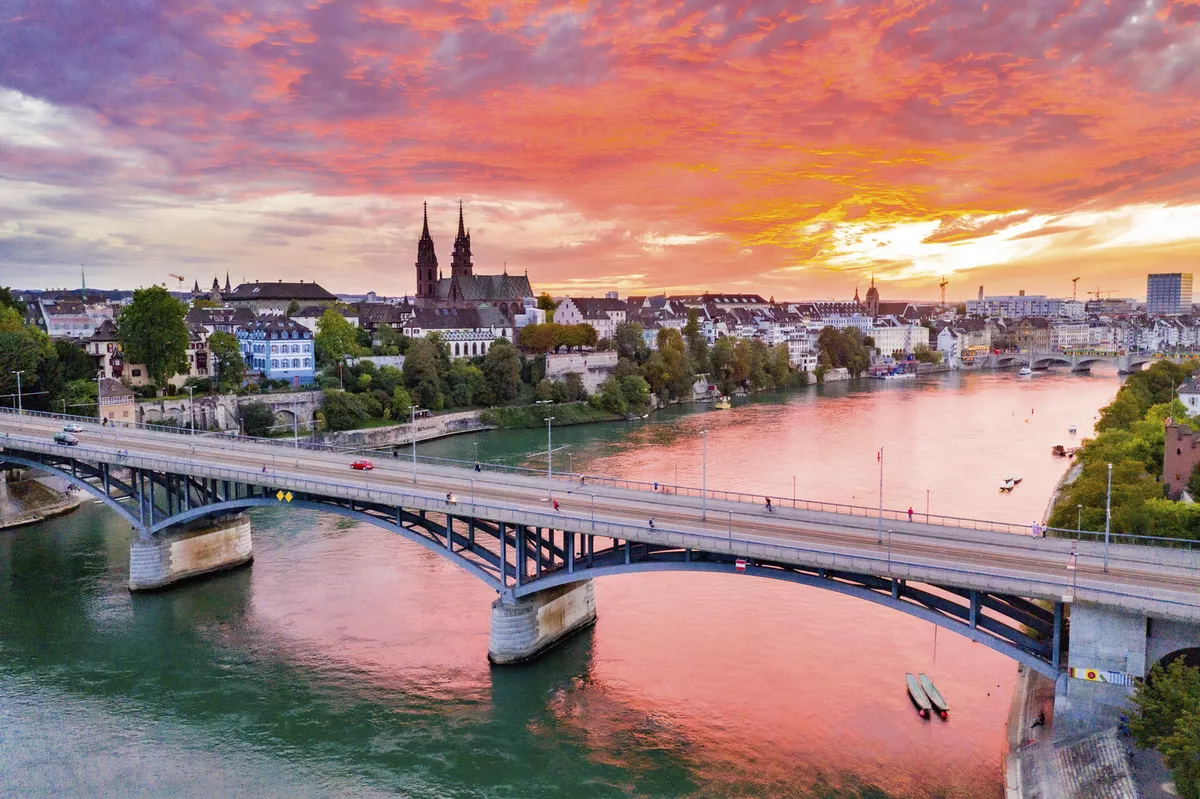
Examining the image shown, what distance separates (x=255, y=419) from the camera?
69.4 meters

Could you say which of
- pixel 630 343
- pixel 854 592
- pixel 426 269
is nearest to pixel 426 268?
pixel 426 269


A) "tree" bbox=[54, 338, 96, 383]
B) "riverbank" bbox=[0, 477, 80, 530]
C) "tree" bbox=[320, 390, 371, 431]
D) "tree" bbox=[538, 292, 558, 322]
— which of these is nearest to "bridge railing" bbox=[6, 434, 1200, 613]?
"riverbank" bbox=[0, 477, 80, 530]

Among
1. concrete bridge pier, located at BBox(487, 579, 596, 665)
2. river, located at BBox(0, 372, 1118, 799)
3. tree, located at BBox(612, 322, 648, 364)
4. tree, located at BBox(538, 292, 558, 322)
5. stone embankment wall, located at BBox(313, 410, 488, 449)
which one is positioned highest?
tree, located at BBox(538, 292, 558, 322)

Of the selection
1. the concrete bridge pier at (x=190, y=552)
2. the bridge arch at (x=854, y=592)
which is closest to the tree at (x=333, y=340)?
the concrete bridge pier at (x=190, y=552)

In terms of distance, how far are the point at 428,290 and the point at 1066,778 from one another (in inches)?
4663

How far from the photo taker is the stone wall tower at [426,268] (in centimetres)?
12912

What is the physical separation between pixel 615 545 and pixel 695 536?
3539mm

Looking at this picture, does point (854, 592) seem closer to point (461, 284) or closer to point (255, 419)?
point (255, 419)

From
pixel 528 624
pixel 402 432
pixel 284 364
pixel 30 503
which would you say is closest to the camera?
pixel 528 624

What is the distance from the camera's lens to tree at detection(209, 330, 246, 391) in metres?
73.2

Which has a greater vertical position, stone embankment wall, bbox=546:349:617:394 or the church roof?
the church roof

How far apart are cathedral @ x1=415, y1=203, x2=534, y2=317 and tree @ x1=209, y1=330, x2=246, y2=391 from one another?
1965 inches

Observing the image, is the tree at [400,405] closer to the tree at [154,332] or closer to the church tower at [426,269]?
the tree at [154,332]

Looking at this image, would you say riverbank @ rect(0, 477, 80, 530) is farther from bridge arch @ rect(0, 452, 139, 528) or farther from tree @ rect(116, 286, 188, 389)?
tree @ rect(116, 286, 188, 389)
